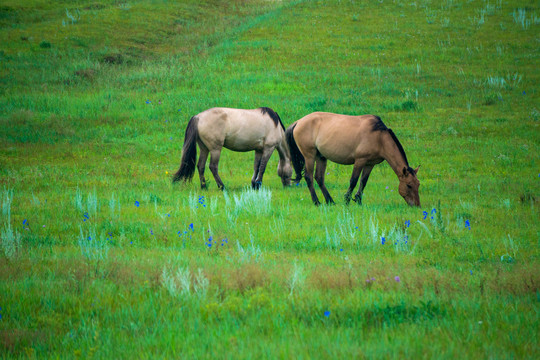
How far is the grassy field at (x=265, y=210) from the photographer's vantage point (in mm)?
3863

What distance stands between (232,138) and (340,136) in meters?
3.42

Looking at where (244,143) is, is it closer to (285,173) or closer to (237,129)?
(237,129)

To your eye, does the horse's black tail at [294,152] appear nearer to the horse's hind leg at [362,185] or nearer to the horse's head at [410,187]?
the horse's hind leg at [362,185]

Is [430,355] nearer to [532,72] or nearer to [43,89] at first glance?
[43,89]

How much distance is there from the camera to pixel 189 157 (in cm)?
1212

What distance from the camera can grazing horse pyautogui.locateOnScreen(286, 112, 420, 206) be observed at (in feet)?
31.9

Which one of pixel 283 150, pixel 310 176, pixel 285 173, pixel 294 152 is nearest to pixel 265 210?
pixel 310 176

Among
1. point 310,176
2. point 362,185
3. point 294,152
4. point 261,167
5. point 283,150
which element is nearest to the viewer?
point 362,185

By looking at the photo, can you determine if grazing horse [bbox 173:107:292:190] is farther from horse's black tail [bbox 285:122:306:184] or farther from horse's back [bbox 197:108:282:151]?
horse's black tail [bbox 285:122:306:184]

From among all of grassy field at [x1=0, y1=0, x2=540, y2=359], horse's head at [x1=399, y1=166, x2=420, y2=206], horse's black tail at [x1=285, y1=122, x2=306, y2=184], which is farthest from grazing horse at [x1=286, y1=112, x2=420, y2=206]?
grassy field at [x1=0, y1=0, x2=540, y2=359]

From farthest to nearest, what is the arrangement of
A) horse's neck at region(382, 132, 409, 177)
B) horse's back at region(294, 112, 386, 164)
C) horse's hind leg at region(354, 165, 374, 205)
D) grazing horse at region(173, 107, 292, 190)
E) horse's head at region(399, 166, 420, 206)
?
grazing horse at region(173, 107, 292, 190)
horse's back at region(294, 112, 386, 164)
horse's hind leg at region(354, 165, 374, 205)
horse's neck at region(382, 132, 409, 177)
horse's head at region(399, 166, 420, 206)

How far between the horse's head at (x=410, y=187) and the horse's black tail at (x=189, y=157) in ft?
17.4

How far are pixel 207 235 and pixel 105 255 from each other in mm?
1674

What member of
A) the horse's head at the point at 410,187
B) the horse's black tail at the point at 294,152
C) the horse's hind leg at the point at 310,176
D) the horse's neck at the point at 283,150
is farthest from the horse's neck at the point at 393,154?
the horse's neck at the point at 283,150
